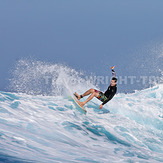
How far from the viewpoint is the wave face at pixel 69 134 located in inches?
A: 219

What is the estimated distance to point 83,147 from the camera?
22.7 feet

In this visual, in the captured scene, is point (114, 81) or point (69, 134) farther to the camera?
point (114, 81)

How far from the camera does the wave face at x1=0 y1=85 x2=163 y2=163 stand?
557cm

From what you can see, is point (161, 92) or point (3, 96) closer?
point (3, 96)

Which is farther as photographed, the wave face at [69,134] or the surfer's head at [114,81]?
the surfer's head at [114,81]

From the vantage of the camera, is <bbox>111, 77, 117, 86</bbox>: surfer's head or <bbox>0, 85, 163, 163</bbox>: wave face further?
<bbox>111, 77, 117, 86</bbox>: surfer's head

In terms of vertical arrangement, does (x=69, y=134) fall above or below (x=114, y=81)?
below

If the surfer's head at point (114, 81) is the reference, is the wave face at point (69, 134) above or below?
below

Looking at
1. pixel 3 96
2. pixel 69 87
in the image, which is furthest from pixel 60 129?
pixel 69 87

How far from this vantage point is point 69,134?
25.3 feet

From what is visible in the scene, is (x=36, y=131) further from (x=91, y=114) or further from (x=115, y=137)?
(x=91, y=114)

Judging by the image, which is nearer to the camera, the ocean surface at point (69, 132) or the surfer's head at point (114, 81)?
the ocean surface at point (69, 132)

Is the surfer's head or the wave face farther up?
the surfer's head

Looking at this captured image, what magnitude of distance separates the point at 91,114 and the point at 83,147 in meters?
3.63
